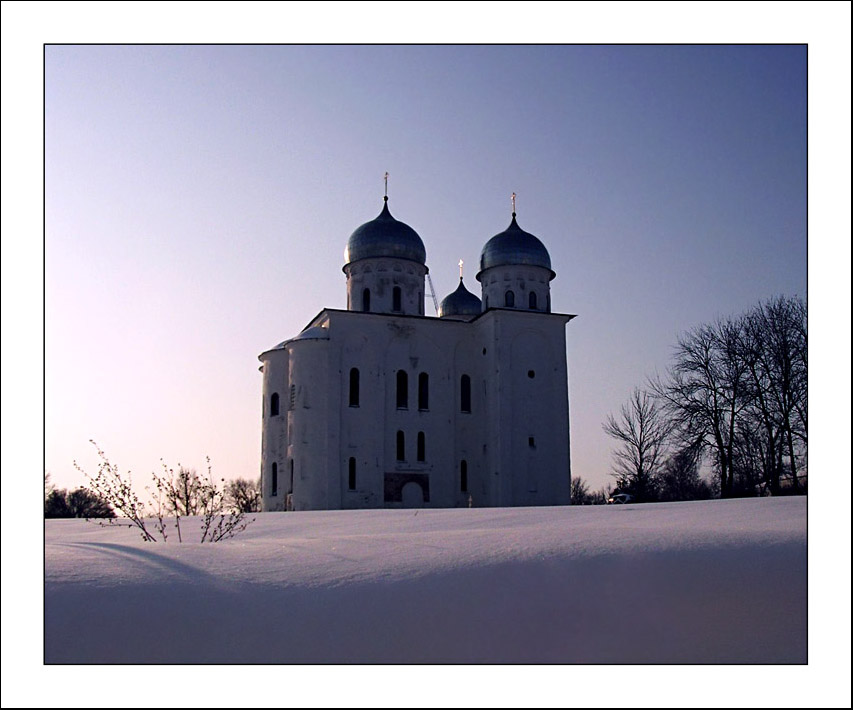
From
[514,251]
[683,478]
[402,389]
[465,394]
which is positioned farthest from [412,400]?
[683,478]

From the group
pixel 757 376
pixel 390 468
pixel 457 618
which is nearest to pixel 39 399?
pixel 457 618

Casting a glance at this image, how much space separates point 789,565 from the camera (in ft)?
21.3

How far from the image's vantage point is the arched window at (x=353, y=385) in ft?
106

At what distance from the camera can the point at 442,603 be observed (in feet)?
18.9

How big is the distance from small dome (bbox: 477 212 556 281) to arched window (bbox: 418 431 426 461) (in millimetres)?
7846

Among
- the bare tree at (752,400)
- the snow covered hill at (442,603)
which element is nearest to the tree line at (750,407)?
the bare tree at (752,400)

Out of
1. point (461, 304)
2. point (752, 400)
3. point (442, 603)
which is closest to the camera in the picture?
point (442, 603)

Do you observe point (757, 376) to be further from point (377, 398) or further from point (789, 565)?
point (789, 565)

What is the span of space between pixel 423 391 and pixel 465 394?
1782 millimetres

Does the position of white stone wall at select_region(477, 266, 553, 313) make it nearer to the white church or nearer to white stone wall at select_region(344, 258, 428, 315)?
the white church

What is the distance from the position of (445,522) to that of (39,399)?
751 centimetres

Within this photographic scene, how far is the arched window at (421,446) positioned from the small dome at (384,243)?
7482 mm

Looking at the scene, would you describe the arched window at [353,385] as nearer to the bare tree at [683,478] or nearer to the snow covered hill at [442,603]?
the bare tree at [683,478]

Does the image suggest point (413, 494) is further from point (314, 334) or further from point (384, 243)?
point (384, 243)
